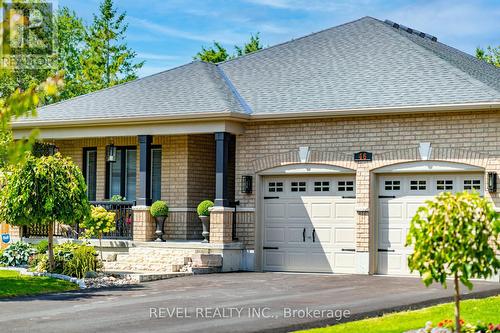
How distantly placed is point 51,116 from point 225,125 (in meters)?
5.85

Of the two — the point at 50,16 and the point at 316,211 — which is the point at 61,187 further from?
the point at 50,16

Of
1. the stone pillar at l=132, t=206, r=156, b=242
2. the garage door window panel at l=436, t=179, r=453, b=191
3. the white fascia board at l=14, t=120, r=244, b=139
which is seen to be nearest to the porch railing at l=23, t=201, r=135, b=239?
the stone pillar at l=132, t=206, r=156, b=242

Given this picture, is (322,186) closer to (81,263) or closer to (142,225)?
(142,225)

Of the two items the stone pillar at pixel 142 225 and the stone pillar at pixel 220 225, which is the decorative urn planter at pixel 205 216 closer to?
the stone pillar at pixel 220 225

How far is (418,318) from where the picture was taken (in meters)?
13.0

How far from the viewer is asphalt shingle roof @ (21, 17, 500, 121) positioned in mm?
21203

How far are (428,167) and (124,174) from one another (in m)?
9.19

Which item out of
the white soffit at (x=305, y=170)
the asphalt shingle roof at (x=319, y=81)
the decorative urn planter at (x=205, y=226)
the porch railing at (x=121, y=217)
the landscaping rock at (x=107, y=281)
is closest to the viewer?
the landscaping rock at (x=107, y=281)

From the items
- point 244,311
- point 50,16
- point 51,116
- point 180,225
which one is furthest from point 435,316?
point 50,16

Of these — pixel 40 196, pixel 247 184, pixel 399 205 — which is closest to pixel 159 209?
pixel 247 184

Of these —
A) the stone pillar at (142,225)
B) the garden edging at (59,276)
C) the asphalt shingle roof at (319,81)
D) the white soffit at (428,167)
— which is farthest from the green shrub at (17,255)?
the white soffit at (428,167)

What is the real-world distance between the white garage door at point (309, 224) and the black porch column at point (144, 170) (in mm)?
3160

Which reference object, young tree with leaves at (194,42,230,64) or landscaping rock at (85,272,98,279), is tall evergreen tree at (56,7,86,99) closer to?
young tree with leaves at (194,42,230,64)

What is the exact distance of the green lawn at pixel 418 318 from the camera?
39.7 feet
